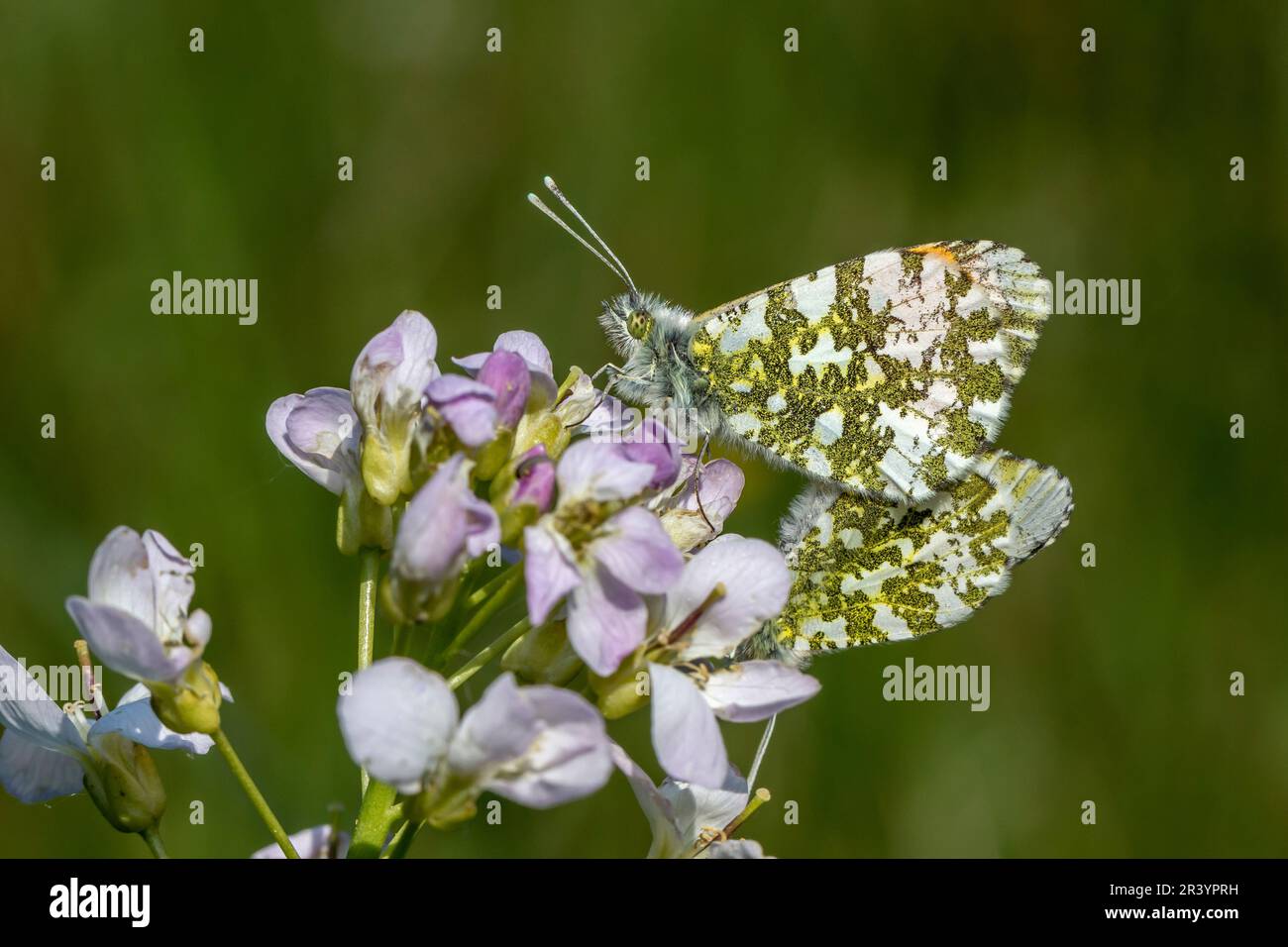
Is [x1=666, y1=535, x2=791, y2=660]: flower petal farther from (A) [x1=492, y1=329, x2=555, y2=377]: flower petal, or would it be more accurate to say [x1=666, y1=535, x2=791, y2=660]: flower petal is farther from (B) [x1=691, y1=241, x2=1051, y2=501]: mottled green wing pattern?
(B) [x1=691, y1=241, x2=1051, y2=501]: mottled green wing pattern

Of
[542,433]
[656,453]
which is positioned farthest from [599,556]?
[542,433]

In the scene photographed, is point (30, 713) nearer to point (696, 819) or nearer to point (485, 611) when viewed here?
point (485, 611)

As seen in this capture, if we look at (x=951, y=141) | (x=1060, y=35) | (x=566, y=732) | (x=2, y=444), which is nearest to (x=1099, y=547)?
(x=951, y=141)

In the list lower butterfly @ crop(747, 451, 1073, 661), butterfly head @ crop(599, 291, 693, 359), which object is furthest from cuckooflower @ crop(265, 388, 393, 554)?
lower butterfly @ crop(747, 451, 1073, 661)

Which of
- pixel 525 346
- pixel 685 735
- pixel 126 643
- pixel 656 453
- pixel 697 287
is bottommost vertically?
pixel 685 735

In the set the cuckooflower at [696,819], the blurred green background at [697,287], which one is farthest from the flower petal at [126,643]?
the blurred green background at [697,287]
